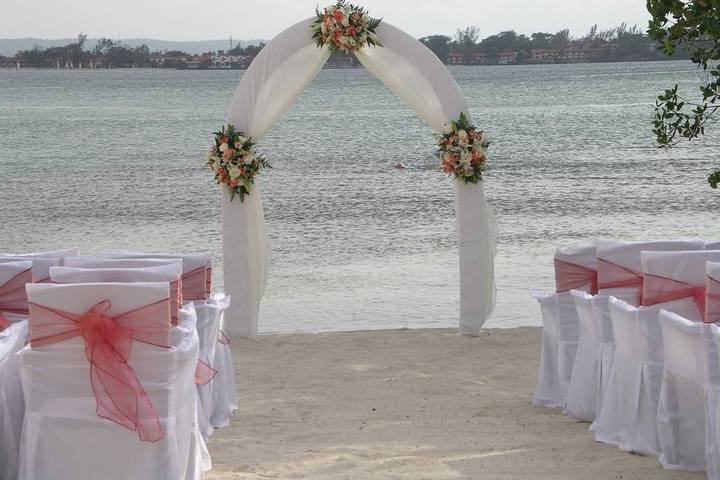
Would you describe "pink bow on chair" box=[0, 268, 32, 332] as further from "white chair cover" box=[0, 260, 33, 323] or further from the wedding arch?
the wedding arch

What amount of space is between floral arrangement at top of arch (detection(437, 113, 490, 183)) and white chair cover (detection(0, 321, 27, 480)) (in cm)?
468

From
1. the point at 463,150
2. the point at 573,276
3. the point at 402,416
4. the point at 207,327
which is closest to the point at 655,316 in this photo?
the point at 573,276

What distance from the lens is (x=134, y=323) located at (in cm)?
488

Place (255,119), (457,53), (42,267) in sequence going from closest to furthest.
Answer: (42,267) → (255,119) → (457,53)

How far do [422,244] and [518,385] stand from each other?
9.45m

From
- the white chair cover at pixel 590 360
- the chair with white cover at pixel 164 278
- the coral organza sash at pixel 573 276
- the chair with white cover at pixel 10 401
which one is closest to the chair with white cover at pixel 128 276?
the chair with white cover at pixel 164 278

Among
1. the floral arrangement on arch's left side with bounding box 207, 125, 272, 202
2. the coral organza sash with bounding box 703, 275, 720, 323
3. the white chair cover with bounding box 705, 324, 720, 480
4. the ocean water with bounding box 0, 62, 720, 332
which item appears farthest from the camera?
the ocean water with bounding box 0, 62, 720, 332

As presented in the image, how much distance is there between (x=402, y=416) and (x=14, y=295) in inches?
94.0

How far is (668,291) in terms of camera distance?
5723 mm

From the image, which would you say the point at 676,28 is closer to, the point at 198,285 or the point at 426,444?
the point at 426,444

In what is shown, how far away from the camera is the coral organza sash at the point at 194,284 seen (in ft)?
22.4

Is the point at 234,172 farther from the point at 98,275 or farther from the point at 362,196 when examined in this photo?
the point at 362,196

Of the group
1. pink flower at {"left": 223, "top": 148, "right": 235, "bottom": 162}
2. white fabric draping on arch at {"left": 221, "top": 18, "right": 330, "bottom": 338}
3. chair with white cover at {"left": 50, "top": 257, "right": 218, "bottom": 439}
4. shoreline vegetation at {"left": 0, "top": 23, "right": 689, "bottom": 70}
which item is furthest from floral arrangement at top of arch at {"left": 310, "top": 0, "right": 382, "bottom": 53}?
shoreline vegetation at {"left": 0, "top": 23, "right": 689, "bottom": 70}

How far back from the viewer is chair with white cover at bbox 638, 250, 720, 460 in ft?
18.7
